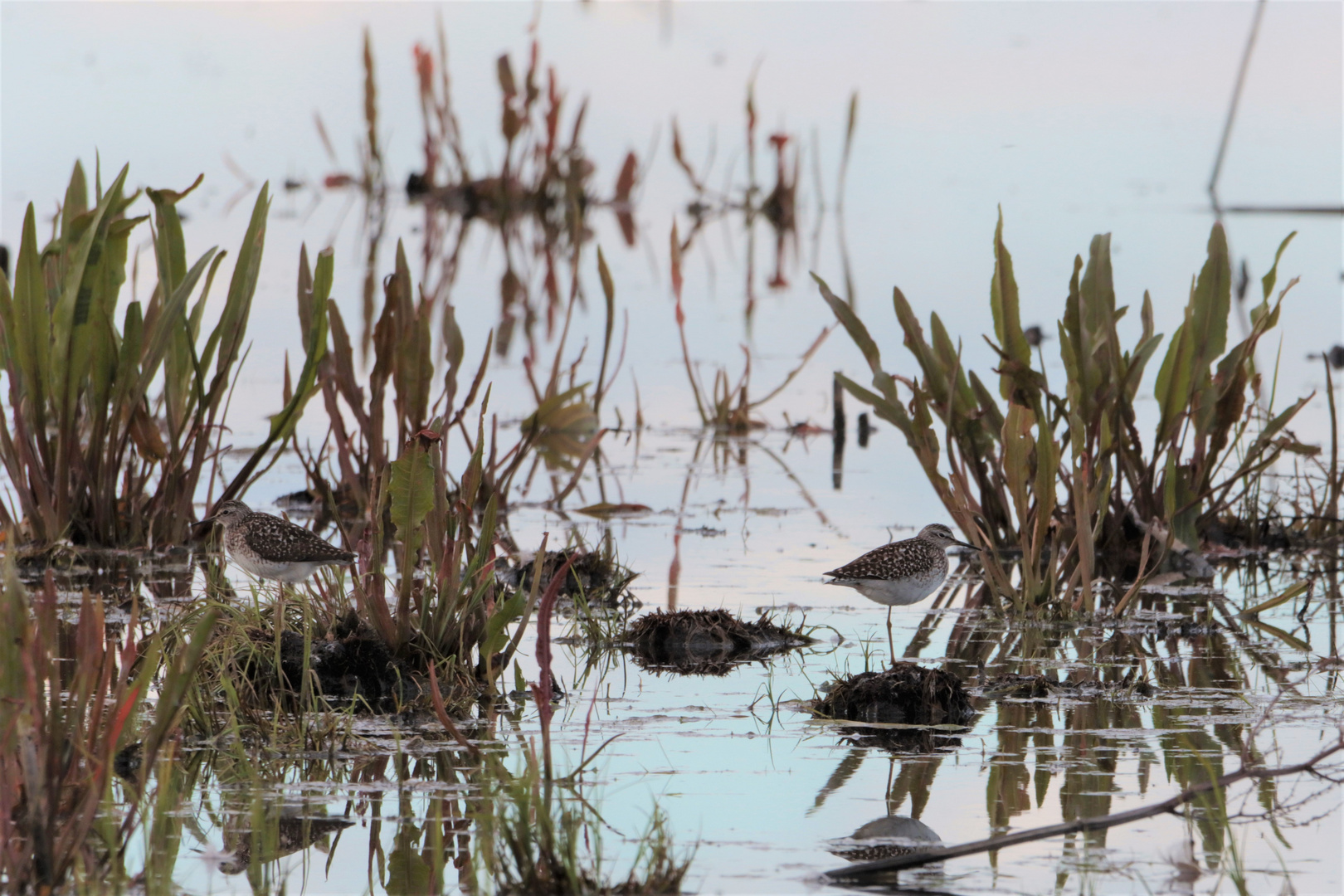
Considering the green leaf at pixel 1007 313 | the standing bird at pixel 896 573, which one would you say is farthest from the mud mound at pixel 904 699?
the green leaf at pixel 1007 313

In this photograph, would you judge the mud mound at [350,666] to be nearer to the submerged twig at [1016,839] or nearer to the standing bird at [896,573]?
the standing bird at [896,573]

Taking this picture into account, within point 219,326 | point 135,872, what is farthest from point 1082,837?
point 219,326

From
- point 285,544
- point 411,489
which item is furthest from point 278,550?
point 411,489

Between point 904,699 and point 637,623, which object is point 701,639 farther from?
point 904,699

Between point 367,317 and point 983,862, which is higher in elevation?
point 367,317

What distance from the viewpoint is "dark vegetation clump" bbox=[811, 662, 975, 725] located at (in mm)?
4996

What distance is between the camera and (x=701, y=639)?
5.92 m

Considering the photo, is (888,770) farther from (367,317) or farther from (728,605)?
(367,317)

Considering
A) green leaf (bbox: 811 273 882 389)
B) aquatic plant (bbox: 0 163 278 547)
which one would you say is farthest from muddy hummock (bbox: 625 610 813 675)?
aquatic plant (bbox: 0 163 278 547)

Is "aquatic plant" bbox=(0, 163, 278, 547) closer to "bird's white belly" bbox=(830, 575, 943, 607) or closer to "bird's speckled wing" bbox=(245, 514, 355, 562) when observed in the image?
"bird's speckled wing" bbox=(245, 514, 355, 562)

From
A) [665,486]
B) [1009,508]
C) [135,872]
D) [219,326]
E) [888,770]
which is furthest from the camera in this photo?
[665,486]

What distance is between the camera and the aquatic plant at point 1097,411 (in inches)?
267

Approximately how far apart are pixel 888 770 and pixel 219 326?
12.2ft

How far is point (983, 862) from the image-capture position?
3811 millimetres
